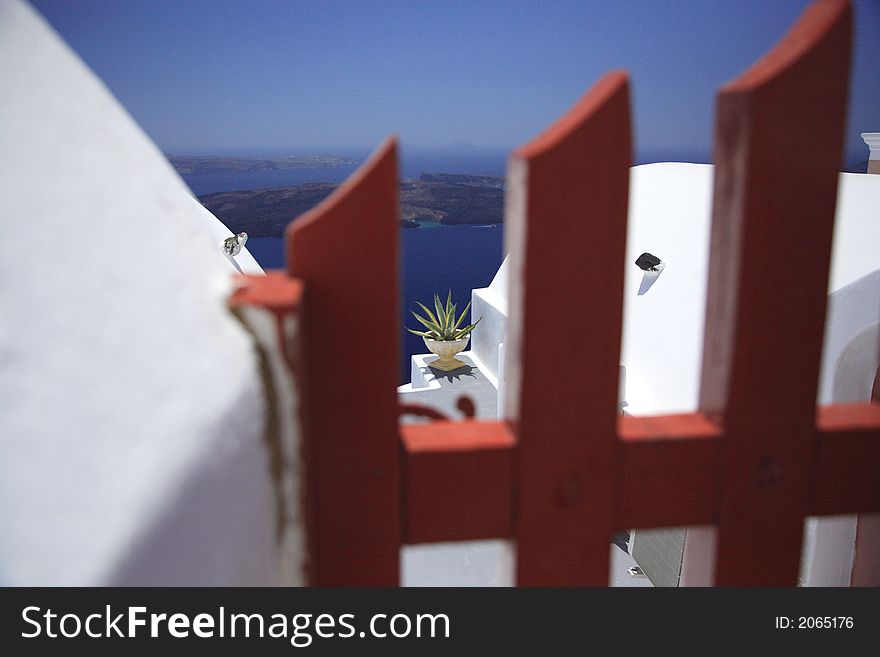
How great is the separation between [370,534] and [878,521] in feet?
4.00

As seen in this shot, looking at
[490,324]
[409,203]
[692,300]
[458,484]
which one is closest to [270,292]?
[458,484]

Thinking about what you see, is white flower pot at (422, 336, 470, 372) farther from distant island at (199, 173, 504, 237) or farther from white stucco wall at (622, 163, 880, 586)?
distant island at (199, 173, 504, 237)

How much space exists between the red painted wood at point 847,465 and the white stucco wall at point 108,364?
36.1 inches

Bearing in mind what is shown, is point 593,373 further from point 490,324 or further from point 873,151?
point 873,151

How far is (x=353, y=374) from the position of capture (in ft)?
3.25

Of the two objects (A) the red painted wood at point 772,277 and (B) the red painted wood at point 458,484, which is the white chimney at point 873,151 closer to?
(A) the red painted wood at point 772,277

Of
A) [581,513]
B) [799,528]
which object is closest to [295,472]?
[581,513]

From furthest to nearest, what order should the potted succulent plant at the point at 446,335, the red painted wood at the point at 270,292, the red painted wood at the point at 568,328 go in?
the potted succulent plant at the point at 446,335
the red painted wood at the point at 568,328
the red painted wood at the point at 270,292

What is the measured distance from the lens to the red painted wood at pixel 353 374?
36.7 inches

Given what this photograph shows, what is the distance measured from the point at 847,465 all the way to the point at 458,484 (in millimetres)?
681

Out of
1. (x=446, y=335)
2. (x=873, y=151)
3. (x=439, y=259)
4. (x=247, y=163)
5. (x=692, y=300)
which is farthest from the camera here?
(x=247, y=163)

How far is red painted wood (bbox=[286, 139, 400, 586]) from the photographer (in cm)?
93

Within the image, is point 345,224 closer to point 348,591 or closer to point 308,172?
point 348,591

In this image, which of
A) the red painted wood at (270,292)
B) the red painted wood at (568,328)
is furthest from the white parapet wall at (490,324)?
the red painted wood at (270,292)
